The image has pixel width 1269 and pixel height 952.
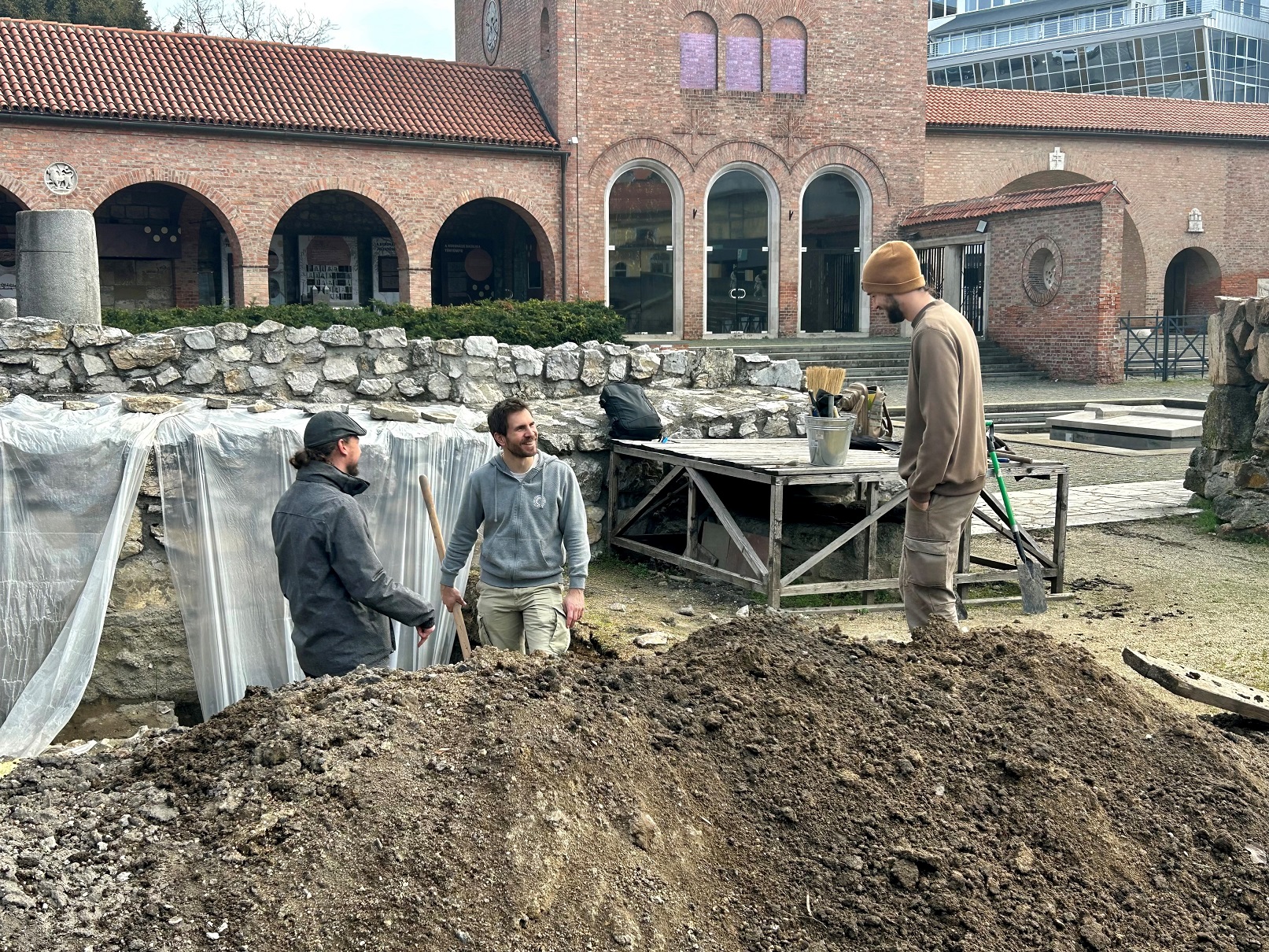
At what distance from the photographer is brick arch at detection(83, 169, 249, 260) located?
20281mm

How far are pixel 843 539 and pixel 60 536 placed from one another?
14.8 ft

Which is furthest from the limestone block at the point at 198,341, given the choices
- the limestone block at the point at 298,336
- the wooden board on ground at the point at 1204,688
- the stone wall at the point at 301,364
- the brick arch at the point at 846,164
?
the brick arch at the point at 846,164

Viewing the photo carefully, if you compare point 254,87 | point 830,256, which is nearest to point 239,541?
point 254,87

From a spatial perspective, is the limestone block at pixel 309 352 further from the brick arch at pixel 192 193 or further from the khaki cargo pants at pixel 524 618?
the brick arch at pixel 192 193

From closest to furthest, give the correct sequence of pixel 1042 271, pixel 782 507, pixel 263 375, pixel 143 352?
pixel 782 507 → pixel 143 352 → pixel 263 375 → pixel 1042 271

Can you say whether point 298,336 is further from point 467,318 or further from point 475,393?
point 467,318

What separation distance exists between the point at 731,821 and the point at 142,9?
118 ft

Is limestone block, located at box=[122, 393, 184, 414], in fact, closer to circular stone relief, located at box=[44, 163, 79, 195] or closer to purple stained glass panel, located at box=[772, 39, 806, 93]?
circular stone relief, located at box=[44, 163, 79, 195]

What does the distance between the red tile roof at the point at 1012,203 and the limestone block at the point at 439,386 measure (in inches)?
643

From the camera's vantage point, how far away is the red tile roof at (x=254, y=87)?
20094 millimetres

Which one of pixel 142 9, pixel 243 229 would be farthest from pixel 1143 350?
pixel 142 9

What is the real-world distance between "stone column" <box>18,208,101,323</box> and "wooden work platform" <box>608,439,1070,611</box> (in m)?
4.61

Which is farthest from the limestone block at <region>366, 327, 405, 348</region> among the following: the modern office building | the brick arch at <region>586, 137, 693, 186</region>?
the modern office building

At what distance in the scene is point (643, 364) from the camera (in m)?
9.88
